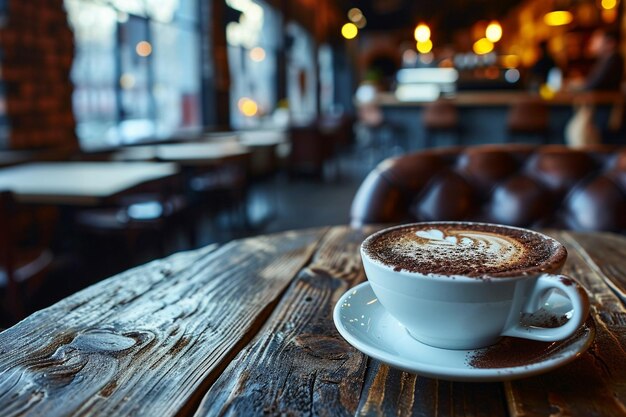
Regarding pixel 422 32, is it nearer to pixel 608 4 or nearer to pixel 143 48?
pixel 143 48

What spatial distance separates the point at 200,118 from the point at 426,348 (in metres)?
7.01

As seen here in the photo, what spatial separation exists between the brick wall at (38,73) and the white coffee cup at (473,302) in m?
3.68

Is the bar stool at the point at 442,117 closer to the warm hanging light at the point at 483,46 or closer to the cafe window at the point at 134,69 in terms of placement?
the cafe window at the point at 134,69

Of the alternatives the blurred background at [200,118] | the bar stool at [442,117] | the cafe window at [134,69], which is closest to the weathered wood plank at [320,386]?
the blurred background at [200,118]

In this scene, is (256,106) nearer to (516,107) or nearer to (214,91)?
(214,91)

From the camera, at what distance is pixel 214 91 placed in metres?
7.22

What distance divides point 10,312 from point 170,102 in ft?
15.6

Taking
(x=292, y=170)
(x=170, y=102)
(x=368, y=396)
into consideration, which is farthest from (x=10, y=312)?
(x=292, y=170)

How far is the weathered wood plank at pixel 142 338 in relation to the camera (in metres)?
0.52

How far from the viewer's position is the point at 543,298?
21.1 inches

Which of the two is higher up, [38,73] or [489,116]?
[38,73]

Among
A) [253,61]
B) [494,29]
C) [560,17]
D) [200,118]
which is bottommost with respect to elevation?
[200,118]

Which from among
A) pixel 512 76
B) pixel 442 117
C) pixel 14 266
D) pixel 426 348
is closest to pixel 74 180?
pixel 14 266

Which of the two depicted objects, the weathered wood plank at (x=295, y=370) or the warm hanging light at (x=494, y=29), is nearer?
the weathered wood plank at (x=295, y=370)
